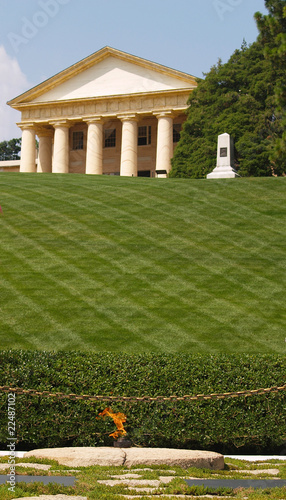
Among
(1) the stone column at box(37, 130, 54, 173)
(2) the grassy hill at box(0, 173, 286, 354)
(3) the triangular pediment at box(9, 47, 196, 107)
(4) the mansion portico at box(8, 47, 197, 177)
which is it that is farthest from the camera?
(1) the stone column at box(37, 130, 54, 173)

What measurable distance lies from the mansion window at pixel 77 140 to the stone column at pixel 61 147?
4.38 m

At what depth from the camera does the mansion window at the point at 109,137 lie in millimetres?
60281

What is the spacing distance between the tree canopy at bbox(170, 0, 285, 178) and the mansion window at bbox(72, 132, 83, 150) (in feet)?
64.4

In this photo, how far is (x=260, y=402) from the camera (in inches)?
291

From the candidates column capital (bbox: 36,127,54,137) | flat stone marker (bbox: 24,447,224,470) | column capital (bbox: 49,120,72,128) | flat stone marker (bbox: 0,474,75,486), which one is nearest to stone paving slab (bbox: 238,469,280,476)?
flat stone marker (bbox: 24,447,224,470)

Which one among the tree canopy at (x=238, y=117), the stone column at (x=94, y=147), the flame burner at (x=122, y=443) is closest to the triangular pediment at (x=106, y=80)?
the stone column at (x=94, y=147)

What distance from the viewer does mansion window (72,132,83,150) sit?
61.8 m

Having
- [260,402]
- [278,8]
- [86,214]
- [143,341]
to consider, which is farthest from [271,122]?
[260,402]

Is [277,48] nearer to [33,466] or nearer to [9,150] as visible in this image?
[33,466]

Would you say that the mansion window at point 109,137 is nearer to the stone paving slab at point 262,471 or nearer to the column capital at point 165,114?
the column capital at point 165,114

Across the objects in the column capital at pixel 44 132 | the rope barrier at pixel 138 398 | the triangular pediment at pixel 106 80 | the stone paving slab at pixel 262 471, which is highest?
the triangular pediment at pixel 106 80

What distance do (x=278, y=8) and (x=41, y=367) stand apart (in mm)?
24245

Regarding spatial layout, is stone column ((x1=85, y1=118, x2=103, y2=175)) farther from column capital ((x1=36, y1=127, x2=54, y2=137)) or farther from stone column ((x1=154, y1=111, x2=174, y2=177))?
column capital ((x1=36, y1=127, x2=54, y2=137))

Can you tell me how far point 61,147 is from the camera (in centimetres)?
5709
